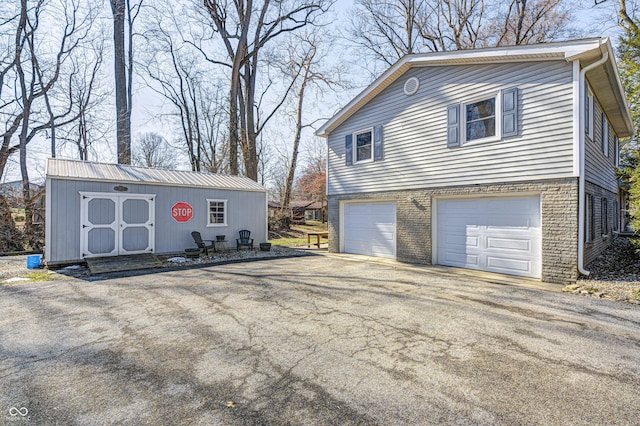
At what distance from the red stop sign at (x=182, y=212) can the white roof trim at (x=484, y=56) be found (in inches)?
239

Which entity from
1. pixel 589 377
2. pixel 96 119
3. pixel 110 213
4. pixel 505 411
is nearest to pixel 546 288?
pixel 589 377

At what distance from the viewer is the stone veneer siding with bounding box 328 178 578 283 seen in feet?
21.6

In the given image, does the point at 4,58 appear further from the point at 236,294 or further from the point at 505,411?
the point at 505,411

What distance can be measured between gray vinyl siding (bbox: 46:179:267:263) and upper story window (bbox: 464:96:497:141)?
8220 mm

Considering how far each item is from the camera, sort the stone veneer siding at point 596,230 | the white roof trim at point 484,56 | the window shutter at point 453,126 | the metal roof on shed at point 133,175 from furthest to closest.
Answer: the metal roof on shed at point 133,175, the window shutter at point 453,126, the stone veneer siding at point 596,230, the white roof trim at point 484,56

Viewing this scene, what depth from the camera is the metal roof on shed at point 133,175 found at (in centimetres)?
914

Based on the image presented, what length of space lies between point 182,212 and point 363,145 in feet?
22.1

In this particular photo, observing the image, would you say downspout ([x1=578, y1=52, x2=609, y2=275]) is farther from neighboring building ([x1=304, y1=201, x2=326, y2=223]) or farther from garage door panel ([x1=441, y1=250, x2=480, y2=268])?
neighboring building ([x1=304, y1=201, x2=326, y2=223])

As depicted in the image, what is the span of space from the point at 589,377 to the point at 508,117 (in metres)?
6.24

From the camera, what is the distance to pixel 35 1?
15.5m

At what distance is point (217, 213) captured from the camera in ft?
39.3

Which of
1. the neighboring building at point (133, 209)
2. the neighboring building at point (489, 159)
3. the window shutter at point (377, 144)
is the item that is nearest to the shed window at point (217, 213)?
the neighboring building at point (133, 209)

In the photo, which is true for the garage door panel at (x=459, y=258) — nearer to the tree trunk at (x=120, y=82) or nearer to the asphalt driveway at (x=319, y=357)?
the asphalt driveway at (x=319, y=357)

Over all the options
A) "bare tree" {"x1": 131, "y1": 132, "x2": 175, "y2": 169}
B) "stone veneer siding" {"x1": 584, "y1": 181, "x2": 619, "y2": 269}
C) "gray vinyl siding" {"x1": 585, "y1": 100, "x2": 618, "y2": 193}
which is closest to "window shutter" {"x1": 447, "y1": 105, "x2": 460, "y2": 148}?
"gray vinyl siding" {"x1": 585, "y1": 100, "x2": 618, "y2": 193}
